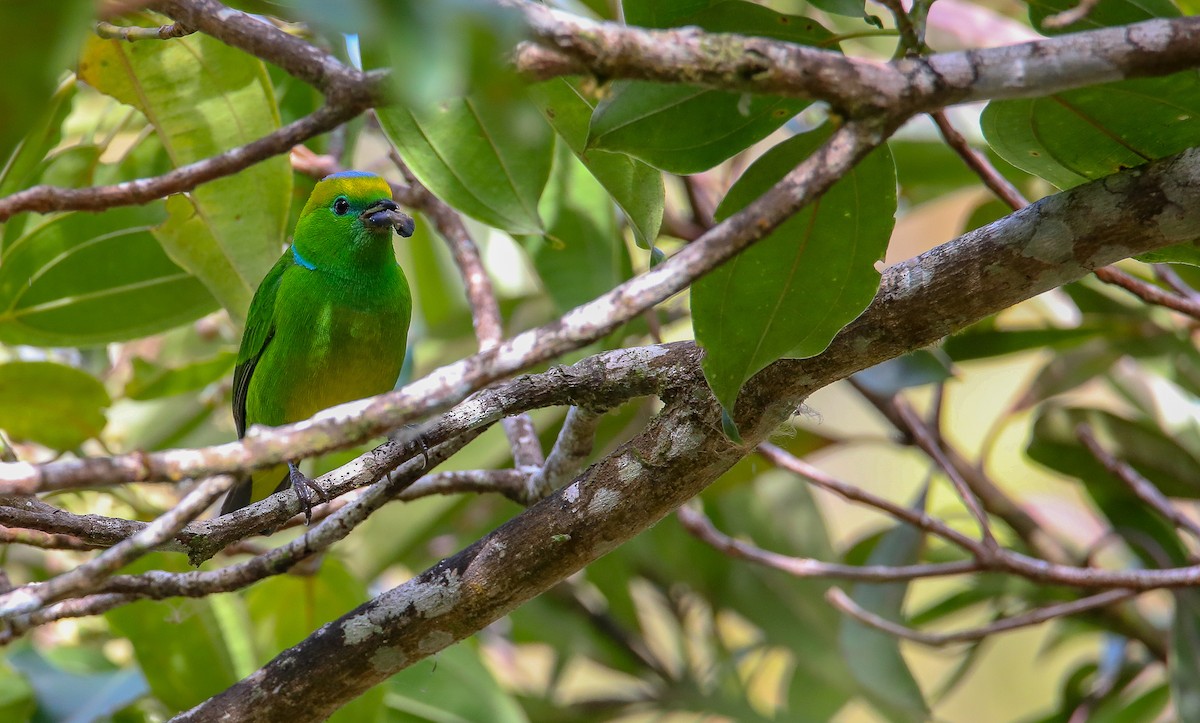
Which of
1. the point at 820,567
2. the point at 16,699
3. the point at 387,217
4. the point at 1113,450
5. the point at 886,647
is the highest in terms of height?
the point at 387,217

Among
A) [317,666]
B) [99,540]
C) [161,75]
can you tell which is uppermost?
[161,75]

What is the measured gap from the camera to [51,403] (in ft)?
8.95

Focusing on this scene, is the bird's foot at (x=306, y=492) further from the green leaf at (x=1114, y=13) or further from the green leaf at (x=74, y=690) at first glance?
the green leaf at (x=1114, y=13)

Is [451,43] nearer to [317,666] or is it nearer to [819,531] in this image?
[317,666]

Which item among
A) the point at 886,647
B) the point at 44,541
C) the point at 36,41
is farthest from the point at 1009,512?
the point at 36,41

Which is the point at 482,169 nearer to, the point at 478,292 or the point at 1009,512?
the point at 478,292

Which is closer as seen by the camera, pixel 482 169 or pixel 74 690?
pixel 482 169

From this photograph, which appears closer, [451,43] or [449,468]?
[451,43]

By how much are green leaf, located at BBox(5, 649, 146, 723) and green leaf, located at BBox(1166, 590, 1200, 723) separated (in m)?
2.67

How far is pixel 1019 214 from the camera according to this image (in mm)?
1567

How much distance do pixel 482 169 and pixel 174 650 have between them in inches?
56.4

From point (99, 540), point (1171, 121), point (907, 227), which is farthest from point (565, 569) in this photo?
point (907, 227)

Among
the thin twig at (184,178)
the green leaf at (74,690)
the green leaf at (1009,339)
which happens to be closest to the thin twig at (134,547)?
the thin twig at (184,178)

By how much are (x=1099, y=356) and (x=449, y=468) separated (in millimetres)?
2116
